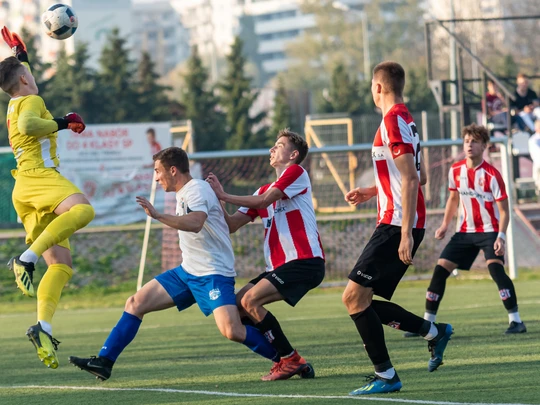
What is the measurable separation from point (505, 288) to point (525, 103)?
1411 centimetres

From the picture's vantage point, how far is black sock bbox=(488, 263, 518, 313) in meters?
9.97

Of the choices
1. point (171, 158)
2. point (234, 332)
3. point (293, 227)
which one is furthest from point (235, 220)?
point (234, 332)

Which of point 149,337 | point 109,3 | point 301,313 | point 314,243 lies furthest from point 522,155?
point 109,3

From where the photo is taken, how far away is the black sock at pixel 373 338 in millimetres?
6895

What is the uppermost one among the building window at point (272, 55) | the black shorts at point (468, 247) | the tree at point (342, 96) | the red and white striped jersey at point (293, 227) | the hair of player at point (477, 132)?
the hair of player at point (477, 132)

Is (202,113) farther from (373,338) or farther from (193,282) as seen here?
(373,338)

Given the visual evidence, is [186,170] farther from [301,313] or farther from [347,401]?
[301,313]

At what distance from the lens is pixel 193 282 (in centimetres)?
759

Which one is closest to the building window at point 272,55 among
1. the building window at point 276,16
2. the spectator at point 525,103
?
the building window at point 276,16

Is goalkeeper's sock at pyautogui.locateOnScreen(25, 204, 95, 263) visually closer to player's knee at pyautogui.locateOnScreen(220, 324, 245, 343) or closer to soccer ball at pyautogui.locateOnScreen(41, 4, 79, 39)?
player's knee at pyautogui.locateOnScreen(220, 324, 245, 343)

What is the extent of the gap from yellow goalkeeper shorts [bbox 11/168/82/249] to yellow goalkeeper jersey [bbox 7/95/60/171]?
0.10 meters

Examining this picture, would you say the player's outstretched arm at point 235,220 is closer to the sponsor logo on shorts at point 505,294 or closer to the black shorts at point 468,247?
the black shorts at point 468,247

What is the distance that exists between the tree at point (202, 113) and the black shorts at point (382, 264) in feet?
113

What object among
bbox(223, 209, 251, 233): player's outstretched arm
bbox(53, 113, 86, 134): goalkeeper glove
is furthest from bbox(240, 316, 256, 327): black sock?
bbox(53, 113, 86, 134): goalkeeper glove
